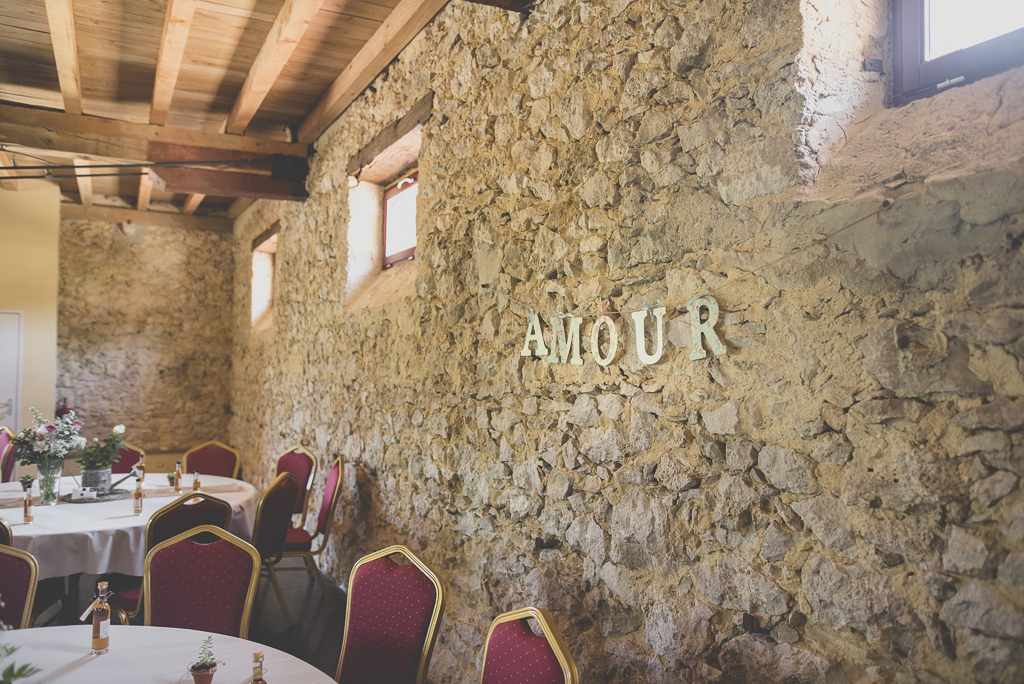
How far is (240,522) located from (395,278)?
5.99ft

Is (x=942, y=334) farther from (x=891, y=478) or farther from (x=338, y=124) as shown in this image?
(x=338, y=124)

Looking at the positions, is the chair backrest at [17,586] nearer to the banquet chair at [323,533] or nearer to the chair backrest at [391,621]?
the chair backrest at [391,621]

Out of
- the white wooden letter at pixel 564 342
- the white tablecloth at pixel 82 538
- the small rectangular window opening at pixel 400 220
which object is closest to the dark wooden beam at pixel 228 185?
the small rectangular window opening at pixel 400 220

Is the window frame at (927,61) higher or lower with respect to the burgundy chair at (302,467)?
higher

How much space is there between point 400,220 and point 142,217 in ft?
18.4

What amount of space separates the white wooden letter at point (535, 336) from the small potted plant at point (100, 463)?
9.66 feet

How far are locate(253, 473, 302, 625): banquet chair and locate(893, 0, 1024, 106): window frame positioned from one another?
11.5 feet

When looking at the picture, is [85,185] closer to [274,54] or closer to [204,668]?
[274,54]

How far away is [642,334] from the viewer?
79.1 inches

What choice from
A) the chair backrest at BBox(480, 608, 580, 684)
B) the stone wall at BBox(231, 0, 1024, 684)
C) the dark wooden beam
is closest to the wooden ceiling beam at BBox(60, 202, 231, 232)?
the dark wooden beam

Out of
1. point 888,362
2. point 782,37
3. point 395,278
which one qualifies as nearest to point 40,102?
point 395,278

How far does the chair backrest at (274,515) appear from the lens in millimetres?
3684

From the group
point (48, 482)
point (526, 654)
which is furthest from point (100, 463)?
point (526, 654)

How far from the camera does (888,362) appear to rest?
1.43m
